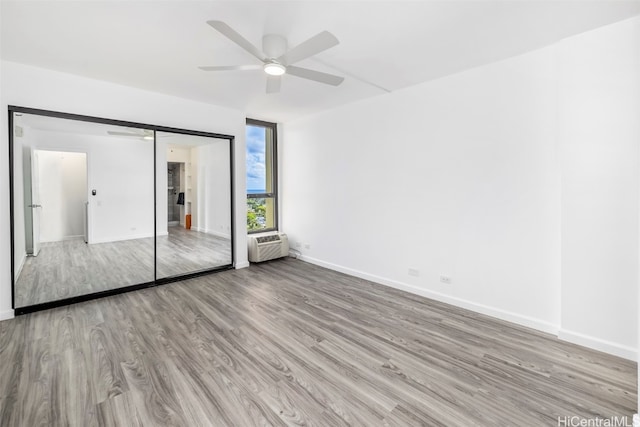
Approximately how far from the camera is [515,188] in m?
2.94

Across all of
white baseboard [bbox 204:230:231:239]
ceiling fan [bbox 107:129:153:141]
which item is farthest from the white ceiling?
white baseboard [bbox 204:230:231:239]

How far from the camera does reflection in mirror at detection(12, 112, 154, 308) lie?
127 inches

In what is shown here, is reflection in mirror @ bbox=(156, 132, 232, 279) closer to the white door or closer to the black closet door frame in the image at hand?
the black closet door frame

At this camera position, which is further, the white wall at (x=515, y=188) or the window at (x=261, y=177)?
the window at (x=261, y=177)

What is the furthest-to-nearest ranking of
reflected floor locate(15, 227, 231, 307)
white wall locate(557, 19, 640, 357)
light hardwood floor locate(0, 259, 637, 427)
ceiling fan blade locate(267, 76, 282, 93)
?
reflected floor locate(15, 227, 231, 307)
ceiling fan blade locate(267, 76, 282, 93)
white wall locate(557, 19, 640, 357)
light hardwood floor locate(0, 259, 637, 427)

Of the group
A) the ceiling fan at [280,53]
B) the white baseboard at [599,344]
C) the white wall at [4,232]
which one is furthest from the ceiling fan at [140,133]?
the white baseboard at [599,344]

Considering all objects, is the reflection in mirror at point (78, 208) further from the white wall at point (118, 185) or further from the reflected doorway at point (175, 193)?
the reflected doorway at point (175, 193)

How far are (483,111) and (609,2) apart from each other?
1.17 m

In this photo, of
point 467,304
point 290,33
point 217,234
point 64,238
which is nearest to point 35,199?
point 64,238

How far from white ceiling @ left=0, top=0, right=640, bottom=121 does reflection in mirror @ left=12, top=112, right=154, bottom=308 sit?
774 mm

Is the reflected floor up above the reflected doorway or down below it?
below

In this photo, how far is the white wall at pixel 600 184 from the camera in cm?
231

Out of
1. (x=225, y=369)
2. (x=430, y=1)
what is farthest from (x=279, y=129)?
Result: (x=225, y=369)

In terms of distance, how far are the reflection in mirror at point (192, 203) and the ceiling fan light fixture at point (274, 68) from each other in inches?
91.9
